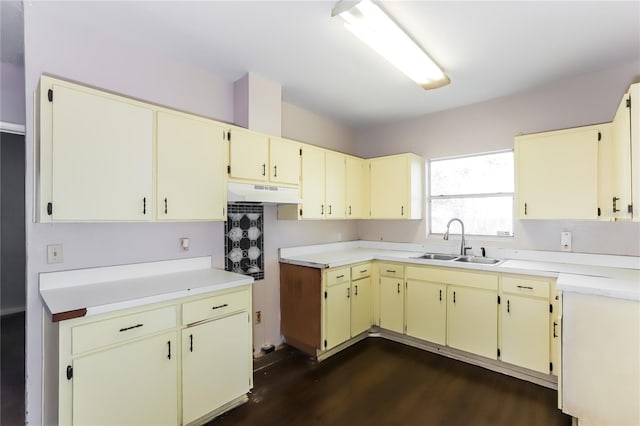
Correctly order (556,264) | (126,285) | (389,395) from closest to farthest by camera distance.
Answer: (126,285) < (389,395) < (556,264)

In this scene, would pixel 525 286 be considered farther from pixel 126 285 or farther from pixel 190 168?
pixel 126 285

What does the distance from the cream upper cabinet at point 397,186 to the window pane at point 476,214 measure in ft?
0.84

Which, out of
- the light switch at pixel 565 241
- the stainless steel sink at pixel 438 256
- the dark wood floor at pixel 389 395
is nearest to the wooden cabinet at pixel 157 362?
the dark wood floor at pixel 389 395

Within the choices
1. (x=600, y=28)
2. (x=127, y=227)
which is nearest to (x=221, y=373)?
(x=127, y=227)

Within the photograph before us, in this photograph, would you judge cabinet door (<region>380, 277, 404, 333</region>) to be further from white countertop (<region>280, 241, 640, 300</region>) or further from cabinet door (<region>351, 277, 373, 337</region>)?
white countertop (<region>280, 241, 640, 300</region>)

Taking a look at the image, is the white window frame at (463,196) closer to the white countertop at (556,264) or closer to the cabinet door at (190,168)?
the white countertop at (556,264)

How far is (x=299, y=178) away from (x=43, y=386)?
2384 millimetres

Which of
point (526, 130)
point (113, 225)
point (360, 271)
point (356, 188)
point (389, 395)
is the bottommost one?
point (389, 395)

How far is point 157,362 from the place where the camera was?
1.79 m

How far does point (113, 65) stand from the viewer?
211cm

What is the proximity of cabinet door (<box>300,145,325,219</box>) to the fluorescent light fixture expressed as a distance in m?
1.21

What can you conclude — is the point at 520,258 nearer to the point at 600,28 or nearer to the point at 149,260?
the point at 600,28

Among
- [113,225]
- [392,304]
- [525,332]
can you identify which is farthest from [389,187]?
[113,225]

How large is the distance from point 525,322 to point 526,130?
1.88m
